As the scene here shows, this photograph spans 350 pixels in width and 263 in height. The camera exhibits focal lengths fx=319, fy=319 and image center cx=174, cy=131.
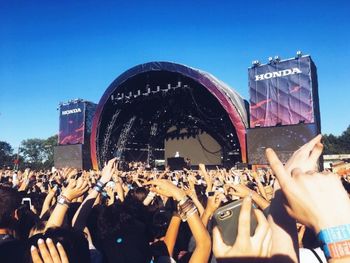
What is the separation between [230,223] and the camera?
1329 millimetres

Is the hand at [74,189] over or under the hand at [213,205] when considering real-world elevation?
over

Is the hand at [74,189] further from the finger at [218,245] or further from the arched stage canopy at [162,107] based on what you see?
the arched stage canopy at [162,107]

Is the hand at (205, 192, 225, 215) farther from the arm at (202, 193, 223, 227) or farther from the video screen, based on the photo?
the video screen

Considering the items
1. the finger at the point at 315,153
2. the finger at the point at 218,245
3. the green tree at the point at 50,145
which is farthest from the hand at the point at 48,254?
the green tree at the point at 50,145

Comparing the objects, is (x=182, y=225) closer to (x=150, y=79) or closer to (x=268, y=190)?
(x=268, y=190)

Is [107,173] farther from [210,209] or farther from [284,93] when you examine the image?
[284,93]

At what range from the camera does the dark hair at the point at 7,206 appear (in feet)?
8.90

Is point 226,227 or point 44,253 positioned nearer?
point 226,227

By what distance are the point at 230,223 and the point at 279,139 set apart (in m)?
19.5

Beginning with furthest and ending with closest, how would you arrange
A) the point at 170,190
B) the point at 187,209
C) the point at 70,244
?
the point at 170,190
the point at 187,209
the point at 70,244

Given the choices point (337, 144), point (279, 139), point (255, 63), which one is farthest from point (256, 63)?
point (337, 144)

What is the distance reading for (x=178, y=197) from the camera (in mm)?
2215

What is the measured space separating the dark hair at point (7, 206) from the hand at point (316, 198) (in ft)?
8.11

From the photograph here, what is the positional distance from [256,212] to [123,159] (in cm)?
2642
